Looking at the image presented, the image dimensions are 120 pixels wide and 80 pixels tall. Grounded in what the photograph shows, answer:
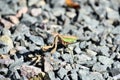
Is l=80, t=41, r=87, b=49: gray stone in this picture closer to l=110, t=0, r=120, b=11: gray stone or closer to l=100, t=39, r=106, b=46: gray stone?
l=100, t=39, r=106, b=46: gray stone

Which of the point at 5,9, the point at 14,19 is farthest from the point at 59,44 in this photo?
the point at 5,9

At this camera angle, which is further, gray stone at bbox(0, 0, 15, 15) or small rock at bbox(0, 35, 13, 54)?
gray stone at bbox(0, 0, 15, 15)

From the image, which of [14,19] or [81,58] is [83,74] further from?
[14,19]

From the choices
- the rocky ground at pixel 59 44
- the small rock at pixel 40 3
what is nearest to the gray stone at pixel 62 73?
the rocky ground at pixel 59 44

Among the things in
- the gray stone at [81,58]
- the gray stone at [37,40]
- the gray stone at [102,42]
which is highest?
the gray stone at [37,40]

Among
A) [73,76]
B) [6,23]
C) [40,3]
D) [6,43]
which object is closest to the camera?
[73,76]

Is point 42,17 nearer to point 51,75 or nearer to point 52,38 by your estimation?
point 52,38

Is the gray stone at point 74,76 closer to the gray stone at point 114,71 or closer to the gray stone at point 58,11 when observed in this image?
the gray stone at point 114,71

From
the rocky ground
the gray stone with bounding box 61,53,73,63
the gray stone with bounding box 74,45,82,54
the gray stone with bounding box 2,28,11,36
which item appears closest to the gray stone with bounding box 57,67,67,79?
the rocky ground
